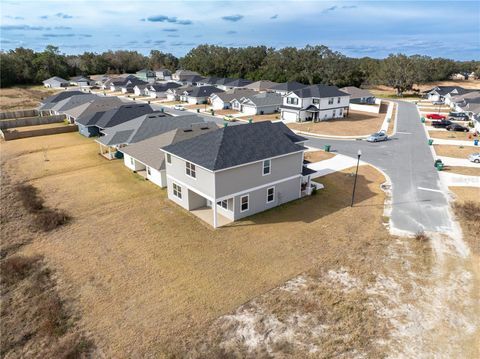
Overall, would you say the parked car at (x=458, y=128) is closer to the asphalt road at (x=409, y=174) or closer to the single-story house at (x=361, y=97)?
the asphalt road at (x=409, y=174)

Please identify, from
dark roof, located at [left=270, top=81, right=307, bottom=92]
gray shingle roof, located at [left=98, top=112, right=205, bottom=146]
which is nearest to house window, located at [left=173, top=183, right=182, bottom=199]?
gray shingle roof, located at [left=98, top=112, right=205, bottom=146]

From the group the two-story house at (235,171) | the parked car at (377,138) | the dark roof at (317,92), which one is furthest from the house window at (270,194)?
the dark roof at (317,92)

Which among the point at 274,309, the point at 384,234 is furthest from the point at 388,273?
the point at 274,309

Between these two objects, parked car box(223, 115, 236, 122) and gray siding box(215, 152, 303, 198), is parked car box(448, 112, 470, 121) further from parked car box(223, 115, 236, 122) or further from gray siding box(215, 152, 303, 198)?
gray siding box(215, 152, 303, 198)

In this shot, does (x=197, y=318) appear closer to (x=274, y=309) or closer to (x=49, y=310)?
(x=274, y=309)

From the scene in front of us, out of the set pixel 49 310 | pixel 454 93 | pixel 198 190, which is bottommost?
pixel 49 310

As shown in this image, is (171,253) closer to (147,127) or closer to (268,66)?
(147,127)

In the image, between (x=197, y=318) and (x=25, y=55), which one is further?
(x=25, y=55)
